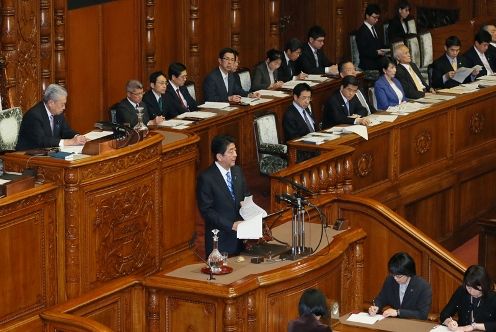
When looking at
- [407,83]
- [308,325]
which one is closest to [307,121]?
[407,83]

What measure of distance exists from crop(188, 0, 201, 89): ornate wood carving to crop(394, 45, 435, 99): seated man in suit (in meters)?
2.31

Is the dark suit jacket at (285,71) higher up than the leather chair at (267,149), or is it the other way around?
the dark suit jacket at (285,71)

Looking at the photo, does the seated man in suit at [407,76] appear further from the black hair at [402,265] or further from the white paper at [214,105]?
the black hair at [402,265]

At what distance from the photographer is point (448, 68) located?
1525cm

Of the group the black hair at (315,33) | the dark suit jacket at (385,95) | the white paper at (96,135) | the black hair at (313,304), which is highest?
the black hair at (315,33)

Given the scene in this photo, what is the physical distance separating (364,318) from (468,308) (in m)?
0.72

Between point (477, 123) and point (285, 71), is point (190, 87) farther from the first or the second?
point (477, 123)

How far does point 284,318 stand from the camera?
8500 millimetres

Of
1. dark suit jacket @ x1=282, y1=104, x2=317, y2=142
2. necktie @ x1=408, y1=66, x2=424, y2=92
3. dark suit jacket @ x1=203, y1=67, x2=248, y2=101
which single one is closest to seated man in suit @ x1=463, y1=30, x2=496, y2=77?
necktie @ x1=408, y1=66, x2=424, y2=92

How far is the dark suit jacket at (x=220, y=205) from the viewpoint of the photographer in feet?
31.0

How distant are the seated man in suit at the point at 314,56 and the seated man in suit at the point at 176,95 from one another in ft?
8.77

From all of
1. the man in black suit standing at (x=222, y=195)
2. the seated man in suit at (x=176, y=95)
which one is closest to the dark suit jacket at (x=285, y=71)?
the seated man in suit at (x=176, y=95)

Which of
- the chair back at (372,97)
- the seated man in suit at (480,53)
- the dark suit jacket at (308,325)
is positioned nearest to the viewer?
the dark suit jacket at (308,325)

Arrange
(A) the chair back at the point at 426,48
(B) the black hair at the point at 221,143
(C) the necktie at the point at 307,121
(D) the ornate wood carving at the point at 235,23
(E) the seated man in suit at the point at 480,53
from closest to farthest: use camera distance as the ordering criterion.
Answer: (B) the black hair at the point at 221,143, (C) the necktie at the point at 307,121, (E) the seated man in suit at the point at 480,53, (D) the ornate wood carving at the point at 235,23, (A) the chair back at the point at 426,48
